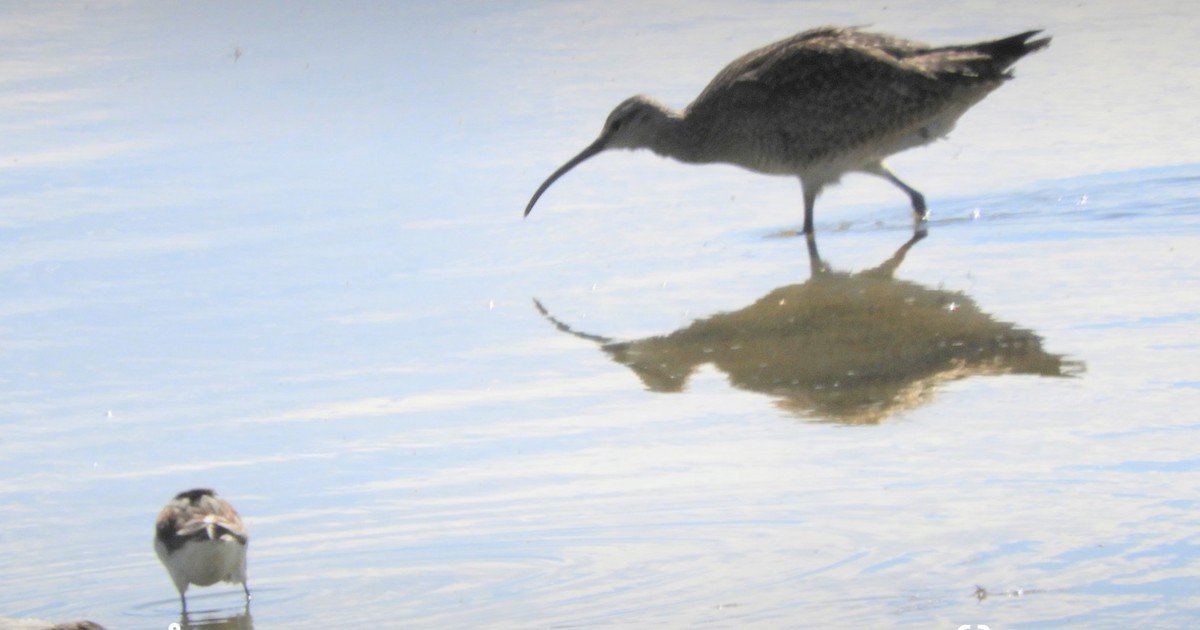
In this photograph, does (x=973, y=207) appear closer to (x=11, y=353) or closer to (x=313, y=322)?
(x=313, y=322)

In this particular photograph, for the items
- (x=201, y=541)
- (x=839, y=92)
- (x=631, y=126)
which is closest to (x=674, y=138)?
(x=631, y=126)

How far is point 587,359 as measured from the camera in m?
7.34

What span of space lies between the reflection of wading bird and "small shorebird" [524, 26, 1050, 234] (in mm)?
1648

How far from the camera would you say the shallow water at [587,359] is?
16.7ft

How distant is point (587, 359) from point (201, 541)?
2655mm

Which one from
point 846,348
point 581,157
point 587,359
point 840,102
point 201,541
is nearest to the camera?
point 201,541

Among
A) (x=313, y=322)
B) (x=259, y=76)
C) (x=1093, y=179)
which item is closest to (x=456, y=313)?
(x=313, y=322)

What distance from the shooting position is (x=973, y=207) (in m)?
9.64

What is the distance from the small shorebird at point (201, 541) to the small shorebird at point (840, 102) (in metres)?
4.86

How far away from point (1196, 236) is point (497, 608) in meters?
4.80

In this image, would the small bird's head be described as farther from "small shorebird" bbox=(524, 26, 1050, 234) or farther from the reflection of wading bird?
the reflection of wading bird

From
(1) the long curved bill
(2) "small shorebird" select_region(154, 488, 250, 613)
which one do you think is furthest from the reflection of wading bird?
(1) the long curved bill

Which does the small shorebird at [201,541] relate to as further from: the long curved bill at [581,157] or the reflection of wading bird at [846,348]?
the long curved bill at [581,157]

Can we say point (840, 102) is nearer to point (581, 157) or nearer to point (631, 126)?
point (631, 126)
